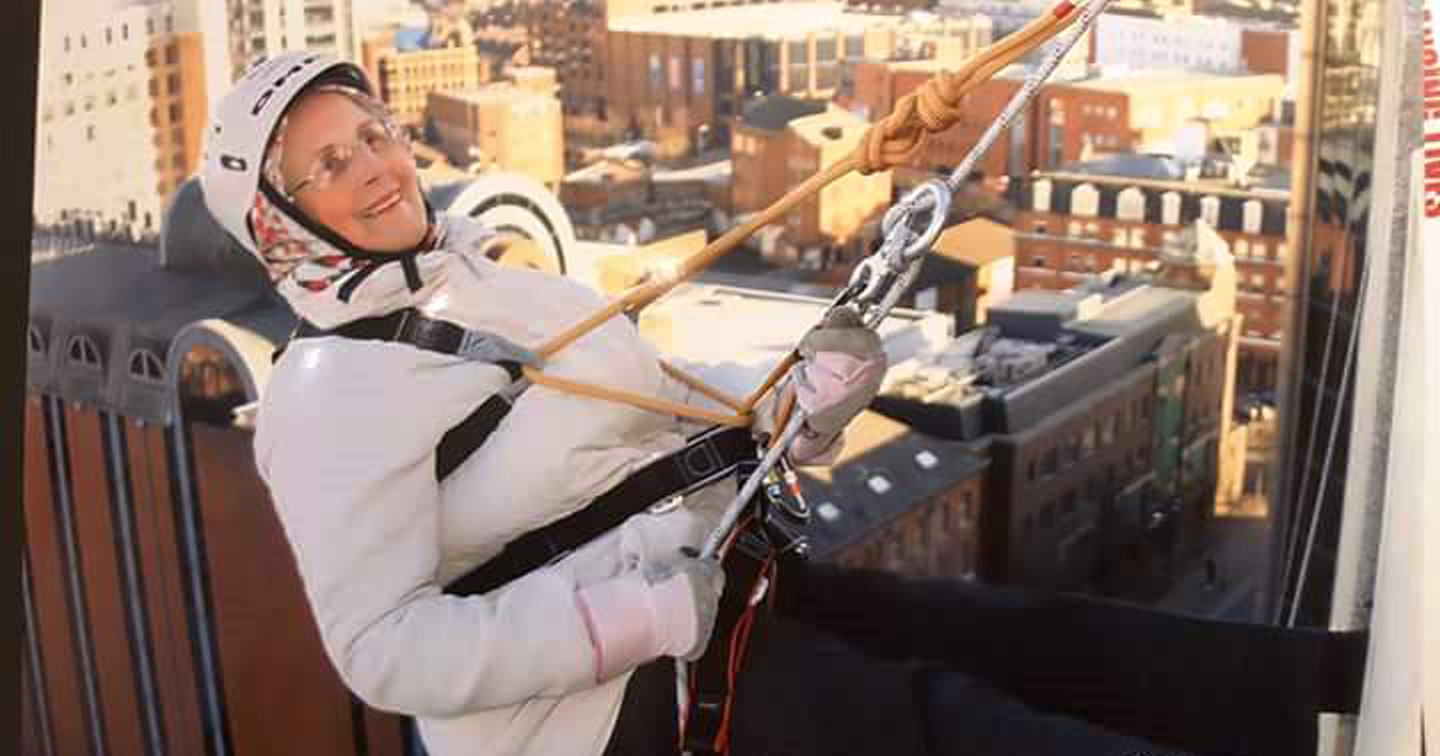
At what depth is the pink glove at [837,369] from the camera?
1.33 metres

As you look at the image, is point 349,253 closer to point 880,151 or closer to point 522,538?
point 522,538

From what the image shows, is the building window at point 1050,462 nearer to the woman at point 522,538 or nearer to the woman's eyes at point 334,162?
the woman at point 522,538

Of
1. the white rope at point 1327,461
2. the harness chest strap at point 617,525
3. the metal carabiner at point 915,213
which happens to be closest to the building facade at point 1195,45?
the white rope at point 1327,461

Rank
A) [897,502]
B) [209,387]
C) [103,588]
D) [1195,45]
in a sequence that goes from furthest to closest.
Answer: [103,588], [209,387], [897,502], [1195,45]

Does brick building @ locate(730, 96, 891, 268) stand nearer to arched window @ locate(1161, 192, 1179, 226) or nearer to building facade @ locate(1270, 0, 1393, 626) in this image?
arched window @ locate(1161, 192, 1179, 226)

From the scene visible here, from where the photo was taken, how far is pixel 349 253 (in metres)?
1.42

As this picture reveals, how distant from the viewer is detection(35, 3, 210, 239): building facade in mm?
1862

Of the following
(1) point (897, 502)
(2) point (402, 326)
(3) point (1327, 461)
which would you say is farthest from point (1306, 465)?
(2) point (402, 326)

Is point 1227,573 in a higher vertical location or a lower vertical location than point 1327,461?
lower

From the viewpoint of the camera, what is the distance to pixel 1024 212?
1.78 metres

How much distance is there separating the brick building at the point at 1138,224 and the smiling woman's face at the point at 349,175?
0.63 metres

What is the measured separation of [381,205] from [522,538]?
28 cm

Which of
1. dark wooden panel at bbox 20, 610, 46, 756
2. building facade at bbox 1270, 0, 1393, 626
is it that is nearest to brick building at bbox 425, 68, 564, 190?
building facade at bbox 1270, 0, 1393, 626

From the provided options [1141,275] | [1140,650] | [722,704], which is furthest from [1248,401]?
[722,704]
